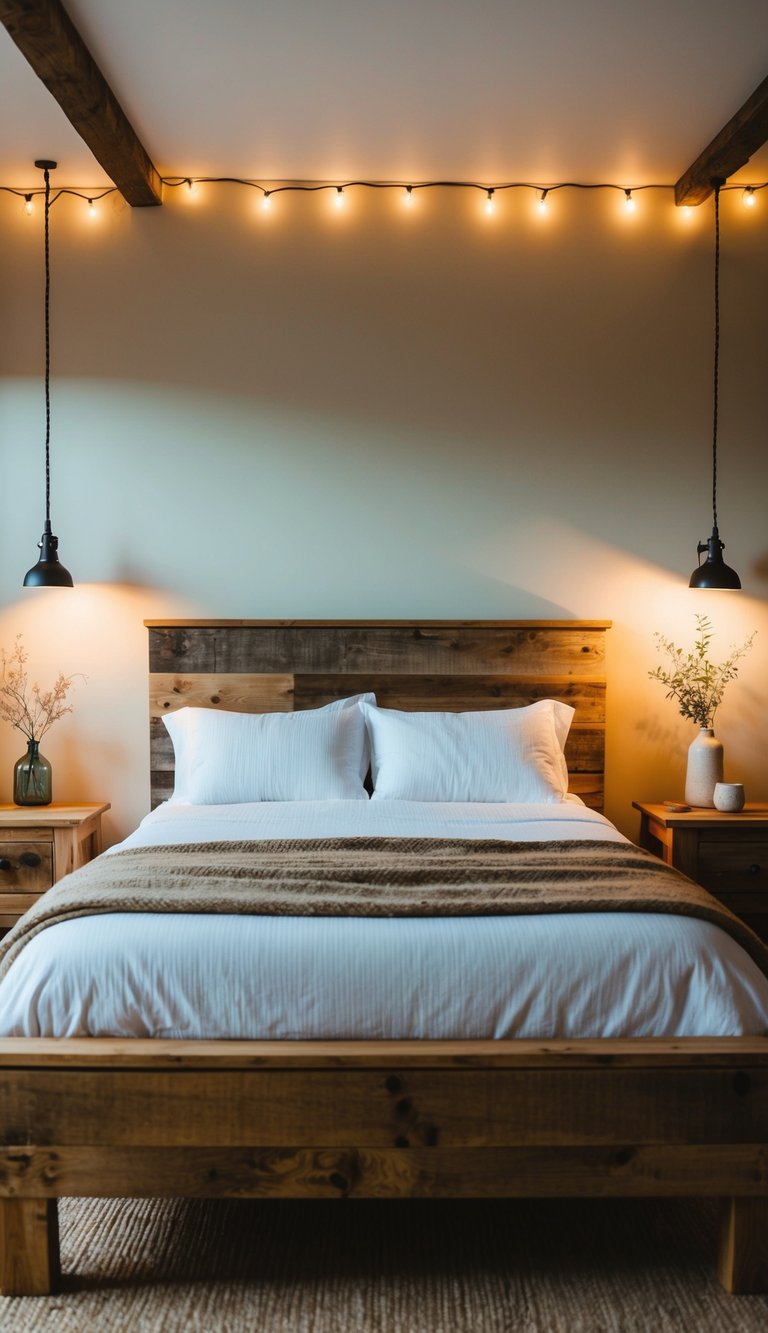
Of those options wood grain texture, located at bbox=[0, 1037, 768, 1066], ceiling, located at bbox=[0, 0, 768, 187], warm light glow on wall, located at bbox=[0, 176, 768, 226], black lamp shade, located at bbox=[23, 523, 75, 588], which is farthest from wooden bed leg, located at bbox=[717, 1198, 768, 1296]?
warm light glow on wall, located at bbox=[0, 176, 768, 226]

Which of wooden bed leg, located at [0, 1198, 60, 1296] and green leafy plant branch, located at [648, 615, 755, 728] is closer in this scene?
wooden bed leg, located at [0, 1198, 60, 1296]

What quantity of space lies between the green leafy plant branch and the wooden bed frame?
6.80ft

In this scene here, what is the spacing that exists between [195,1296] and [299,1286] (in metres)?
0.20

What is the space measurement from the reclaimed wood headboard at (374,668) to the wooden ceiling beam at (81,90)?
155 centimetres

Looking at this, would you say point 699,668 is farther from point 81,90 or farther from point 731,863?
point 81,90

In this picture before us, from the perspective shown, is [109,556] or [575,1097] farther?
[109,556]

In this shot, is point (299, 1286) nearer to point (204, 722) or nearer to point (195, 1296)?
point (195, 1296)

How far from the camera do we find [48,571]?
11.6ft

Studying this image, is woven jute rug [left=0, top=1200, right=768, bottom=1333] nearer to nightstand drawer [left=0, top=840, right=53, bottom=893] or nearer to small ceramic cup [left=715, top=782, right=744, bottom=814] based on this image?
nightstand drawer [left=0, top=840, right=53, bottom=893]

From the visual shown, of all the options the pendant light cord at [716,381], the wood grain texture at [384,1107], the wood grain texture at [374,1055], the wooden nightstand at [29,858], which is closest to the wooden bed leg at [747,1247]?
the wood grain texture at [384,1107]

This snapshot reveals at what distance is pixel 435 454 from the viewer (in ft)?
12.6

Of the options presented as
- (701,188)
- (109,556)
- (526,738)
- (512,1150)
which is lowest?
(512,1150)

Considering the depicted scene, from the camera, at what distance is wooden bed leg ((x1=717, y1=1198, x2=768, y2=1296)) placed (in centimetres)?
193

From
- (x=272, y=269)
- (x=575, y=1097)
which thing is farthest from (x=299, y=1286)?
(x=272, y=269)
